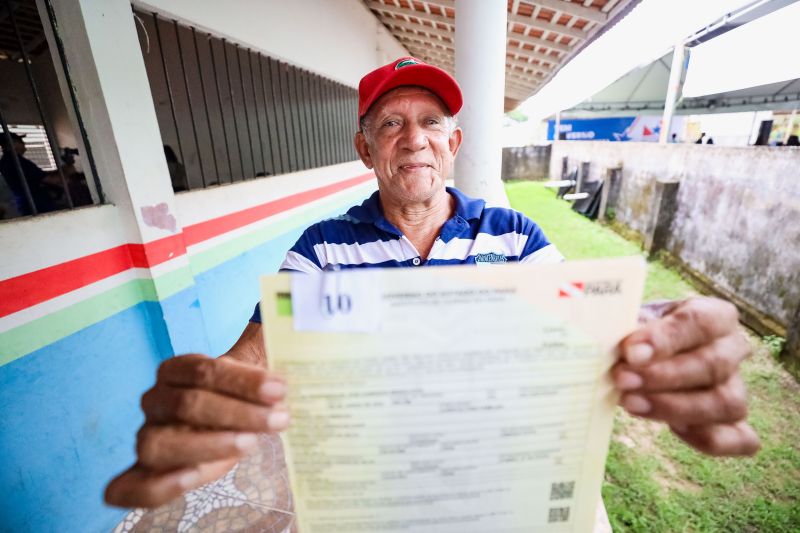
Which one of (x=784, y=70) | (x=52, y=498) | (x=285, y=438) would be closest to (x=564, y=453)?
(x=285, y=438)

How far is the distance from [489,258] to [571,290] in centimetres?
85

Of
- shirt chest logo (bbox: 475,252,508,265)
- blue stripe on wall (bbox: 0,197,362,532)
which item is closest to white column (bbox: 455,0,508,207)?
shirt chest logo (bbox: 475,252,508,265)

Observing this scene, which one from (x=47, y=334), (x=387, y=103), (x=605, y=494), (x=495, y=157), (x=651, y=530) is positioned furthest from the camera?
(x=495, y=157)

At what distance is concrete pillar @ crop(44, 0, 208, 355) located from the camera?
1.80 meters

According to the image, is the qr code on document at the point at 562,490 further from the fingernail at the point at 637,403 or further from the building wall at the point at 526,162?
the building wall at the point at 526,162

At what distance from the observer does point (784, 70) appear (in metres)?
8.41

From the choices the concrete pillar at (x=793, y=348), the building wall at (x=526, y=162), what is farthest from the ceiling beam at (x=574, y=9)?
the building wall at (x=526, y=162)

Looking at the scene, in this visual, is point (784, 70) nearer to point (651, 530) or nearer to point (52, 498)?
point (651, 530)

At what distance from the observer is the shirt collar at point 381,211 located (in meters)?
1.55

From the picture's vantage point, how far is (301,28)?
13.2 feet

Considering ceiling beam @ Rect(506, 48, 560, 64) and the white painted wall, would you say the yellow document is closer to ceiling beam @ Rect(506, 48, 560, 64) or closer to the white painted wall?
the white painted wall

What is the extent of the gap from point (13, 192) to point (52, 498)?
62.7 inches

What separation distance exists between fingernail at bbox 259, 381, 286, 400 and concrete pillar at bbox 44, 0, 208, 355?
1.88 meters

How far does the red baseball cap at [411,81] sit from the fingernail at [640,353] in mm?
1262
